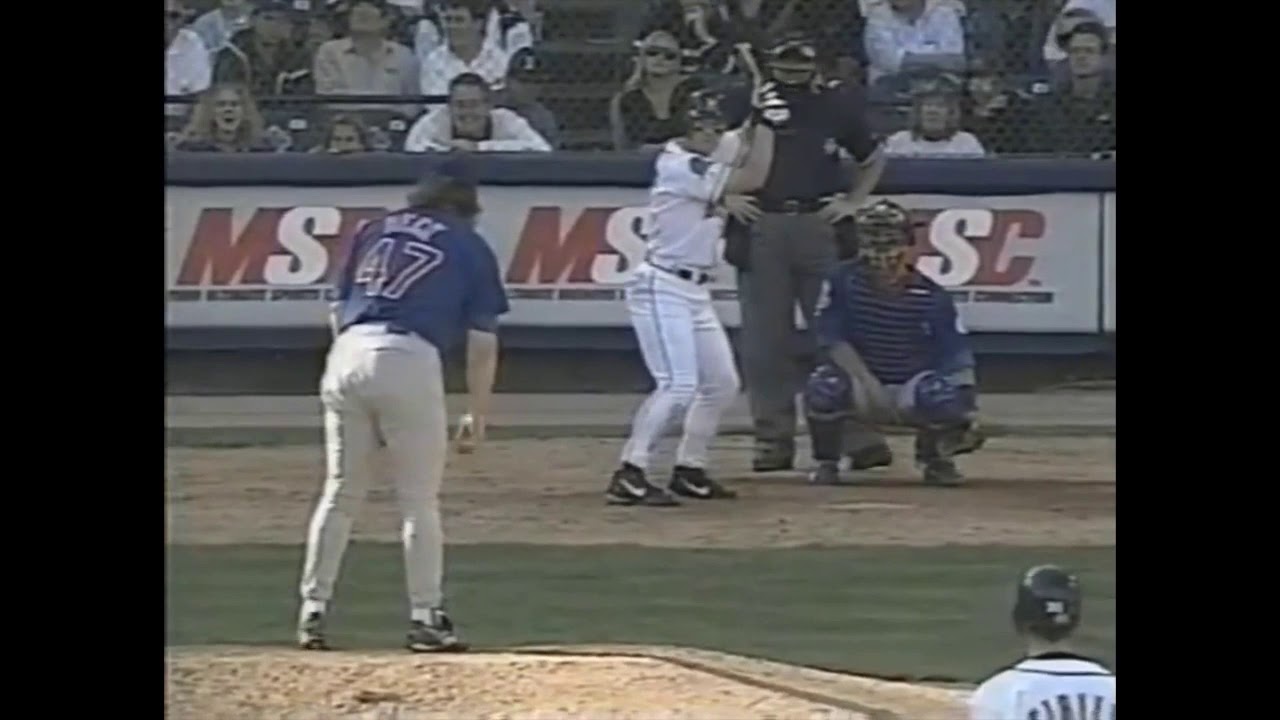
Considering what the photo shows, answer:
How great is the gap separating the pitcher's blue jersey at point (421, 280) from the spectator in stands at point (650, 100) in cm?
434

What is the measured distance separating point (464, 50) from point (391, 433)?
200 inches

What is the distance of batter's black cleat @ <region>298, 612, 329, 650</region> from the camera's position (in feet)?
29.7

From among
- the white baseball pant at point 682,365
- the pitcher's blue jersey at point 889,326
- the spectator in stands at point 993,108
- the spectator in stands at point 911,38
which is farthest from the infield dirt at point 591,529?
the spectator in stands at point 911,38

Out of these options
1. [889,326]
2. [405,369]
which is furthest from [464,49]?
[405,369]

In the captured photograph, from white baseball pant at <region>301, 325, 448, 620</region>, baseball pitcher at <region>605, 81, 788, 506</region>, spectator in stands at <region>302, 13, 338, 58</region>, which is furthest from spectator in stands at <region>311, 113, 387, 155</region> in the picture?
white baseball pant at <region>301, 325, 448, 620</region>

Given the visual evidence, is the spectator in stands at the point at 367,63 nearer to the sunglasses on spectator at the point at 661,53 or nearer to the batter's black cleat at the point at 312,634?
the sunglasses on spectator at the point at 661,53

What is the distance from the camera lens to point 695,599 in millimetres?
9938

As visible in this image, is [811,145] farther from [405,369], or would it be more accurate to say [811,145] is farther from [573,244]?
[405,369]

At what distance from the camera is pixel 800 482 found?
11727 mm
